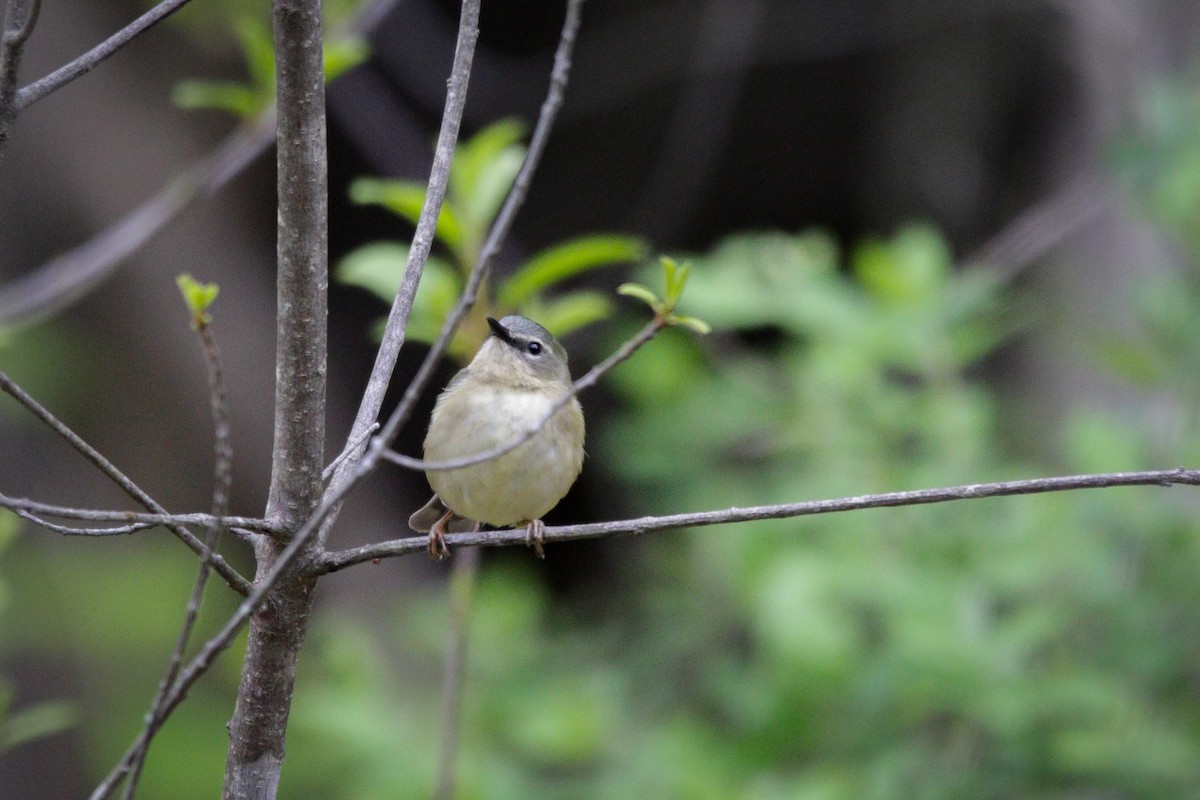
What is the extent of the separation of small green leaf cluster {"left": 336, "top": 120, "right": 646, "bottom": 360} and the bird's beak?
1.3 inches

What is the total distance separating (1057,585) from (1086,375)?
10.1 feet

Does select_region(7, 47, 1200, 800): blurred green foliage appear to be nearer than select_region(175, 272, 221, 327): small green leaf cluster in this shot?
No

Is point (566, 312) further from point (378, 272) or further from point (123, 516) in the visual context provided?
point (123, 516)

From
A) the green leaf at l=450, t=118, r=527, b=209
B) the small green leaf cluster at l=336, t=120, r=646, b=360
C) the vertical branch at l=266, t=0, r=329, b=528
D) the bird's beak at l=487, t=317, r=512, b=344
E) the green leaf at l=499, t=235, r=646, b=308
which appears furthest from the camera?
the green leaf at l=450, t=118, r=527, b=209

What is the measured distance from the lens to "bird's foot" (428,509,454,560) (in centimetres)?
191

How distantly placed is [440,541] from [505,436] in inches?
51.6

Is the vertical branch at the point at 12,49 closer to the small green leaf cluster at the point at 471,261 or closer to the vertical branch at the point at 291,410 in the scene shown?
the vertical branch at the point at 291,410

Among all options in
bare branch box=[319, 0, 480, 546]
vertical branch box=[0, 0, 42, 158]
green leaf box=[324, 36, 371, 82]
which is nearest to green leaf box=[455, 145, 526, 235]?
green leaf box=[324, 36, 371, 82]

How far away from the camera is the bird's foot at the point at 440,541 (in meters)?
Result: 1.91

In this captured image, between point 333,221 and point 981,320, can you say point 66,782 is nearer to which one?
point 333,221

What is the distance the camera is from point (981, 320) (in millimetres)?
5016

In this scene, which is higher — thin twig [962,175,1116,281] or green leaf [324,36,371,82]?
thin twig [962,175,1116,281]

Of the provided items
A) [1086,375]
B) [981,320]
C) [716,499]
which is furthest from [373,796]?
[1086,375]

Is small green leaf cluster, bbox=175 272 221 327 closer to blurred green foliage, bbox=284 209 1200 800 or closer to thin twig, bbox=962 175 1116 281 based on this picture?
blurred green foliage, bbox=284 209 1200 800
